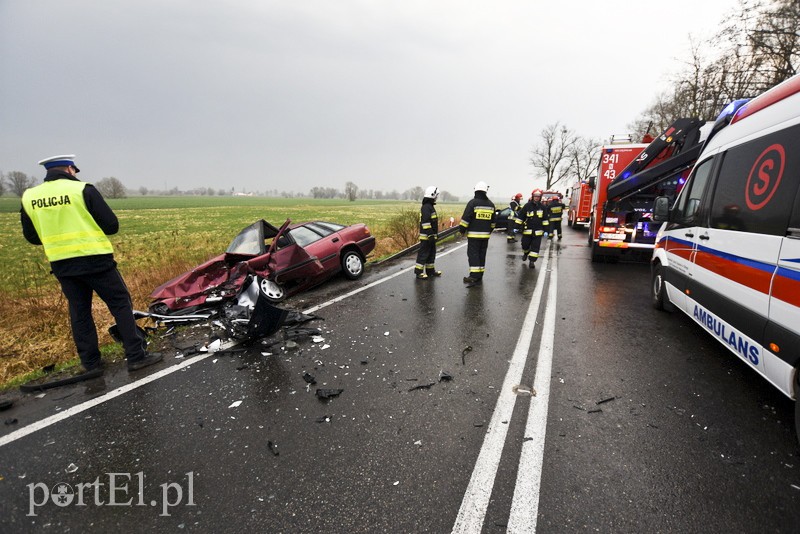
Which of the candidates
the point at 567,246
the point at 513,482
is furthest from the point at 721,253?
the point at 567,246

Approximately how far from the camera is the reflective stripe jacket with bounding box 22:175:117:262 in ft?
10.5

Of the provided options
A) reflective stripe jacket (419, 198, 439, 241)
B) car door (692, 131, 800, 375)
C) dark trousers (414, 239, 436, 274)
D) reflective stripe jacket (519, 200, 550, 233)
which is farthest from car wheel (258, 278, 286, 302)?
reflective stripe jacket (519, 200, 550, 233)

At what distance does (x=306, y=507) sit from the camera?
6.20 feet

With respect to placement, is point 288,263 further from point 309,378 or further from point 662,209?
point 662,209

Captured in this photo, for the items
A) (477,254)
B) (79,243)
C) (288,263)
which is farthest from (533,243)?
(79,243)

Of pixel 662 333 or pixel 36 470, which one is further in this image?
pixel 662 333

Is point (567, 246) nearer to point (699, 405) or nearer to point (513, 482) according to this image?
point (699, 405)

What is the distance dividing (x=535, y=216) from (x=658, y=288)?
12.5 ft

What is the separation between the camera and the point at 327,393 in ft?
9.81

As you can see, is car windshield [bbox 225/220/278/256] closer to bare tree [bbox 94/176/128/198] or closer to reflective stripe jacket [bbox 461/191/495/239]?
reflective stripe jacket [bbox 461/191/495/239]

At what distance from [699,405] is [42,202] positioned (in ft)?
19.6

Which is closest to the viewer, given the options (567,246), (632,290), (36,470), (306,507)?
(306,507)

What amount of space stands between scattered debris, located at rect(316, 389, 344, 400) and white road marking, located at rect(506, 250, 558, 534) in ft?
5.07

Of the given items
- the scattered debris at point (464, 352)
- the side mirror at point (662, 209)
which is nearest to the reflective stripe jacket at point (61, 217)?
the scattered debris at point (464, 352)
